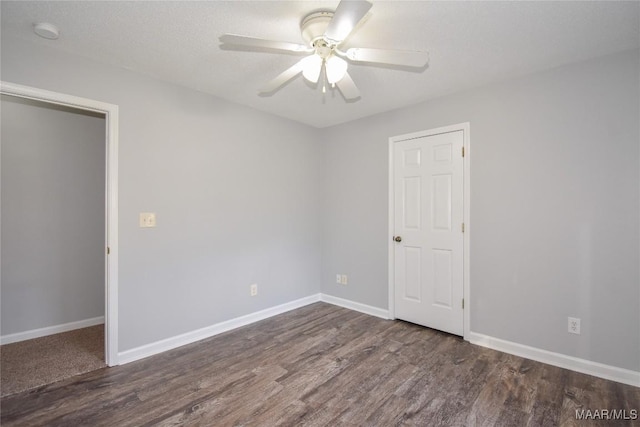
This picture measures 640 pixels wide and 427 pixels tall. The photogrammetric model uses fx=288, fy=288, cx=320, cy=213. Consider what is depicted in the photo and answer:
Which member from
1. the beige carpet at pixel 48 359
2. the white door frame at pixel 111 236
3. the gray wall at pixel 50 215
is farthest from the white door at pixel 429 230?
the gray wall at pixel 50 215

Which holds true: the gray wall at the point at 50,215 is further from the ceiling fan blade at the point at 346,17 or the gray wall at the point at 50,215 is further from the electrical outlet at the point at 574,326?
the electrical outlet at the point at 574,326

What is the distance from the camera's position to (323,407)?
1.86 metres

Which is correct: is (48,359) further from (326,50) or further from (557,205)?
(557,205)

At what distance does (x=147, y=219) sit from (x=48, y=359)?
143 centimetres

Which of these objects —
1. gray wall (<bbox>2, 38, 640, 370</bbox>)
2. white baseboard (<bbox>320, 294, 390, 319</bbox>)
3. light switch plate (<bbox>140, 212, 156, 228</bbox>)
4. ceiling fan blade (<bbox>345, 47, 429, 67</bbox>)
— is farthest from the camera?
white baseboard (<bbox>320, 294, 390, 319</bbox>)

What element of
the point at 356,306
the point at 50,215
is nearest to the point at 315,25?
the point at 356,306

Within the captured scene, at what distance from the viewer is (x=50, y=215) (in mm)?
3018

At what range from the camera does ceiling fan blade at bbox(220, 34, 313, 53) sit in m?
1.51

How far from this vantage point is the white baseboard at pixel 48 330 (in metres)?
2.76

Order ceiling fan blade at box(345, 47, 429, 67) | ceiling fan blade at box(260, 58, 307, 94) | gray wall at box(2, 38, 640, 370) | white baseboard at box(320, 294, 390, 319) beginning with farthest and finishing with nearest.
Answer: white baseboard at box(320, 294, 390, 319), gray wall at box(2, 38, 640, 370), ceiling fan blade at box(260, 58, 307, 94), ceiling fan blade at box(345, 47, 429, 67)

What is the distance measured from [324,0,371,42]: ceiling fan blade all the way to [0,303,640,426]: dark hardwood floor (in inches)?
85.4

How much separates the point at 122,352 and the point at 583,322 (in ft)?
12.1

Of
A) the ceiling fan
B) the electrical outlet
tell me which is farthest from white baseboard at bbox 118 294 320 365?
the electrical outlet

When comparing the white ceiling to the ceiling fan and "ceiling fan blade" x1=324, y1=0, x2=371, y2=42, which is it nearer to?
the ceiling fan
